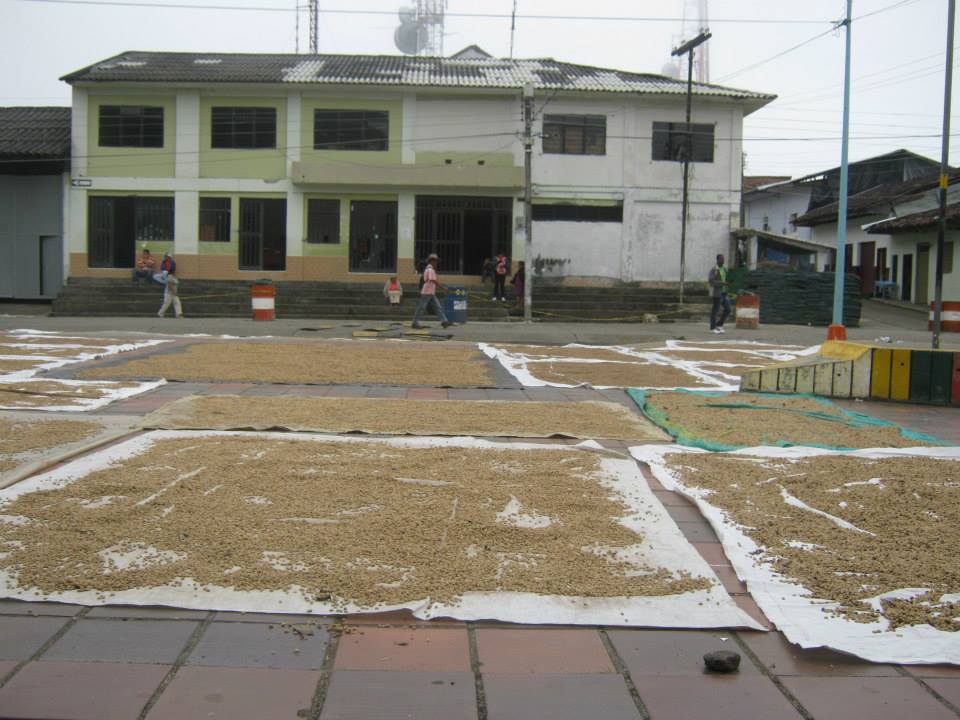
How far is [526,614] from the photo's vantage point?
3119 millimetres

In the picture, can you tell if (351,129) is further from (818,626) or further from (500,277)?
(818,626)

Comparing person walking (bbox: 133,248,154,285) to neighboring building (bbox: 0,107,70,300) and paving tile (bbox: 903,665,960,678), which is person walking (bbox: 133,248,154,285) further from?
paving tile (bbox: 903,665,960,678)

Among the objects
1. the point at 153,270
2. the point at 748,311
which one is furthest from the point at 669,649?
the point at 153,270

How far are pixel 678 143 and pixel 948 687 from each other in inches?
1020

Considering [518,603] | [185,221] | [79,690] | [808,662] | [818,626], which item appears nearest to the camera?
[79,690]

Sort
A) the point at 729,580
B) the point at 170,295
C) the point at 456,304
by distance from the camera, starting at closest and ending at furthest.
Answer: the point at 729,580 < the point at 456,304 < the point at 170,295

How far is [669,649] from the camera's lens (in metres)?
2.95

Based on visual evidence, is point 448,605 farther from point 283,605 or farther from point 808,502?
point 808,502

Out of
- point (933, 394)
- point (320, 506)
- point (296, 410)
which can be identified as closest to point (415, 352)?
point (296, 410)

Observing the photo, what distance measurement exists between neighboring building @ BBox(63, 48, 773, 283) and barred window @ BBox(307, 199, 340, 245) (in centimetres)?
4

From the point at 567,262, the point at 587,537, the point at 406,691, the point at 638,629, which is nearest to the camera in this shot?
the point at 406,691

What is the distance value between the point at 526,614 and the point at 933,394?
22.6ft

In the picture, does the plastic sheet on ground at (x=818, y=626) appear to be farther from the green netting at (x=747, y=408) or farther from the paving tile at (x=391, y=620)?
the green netting at (x=747, y=408)

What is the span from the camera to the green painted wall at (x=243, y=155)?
26.7m
